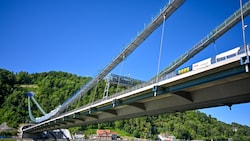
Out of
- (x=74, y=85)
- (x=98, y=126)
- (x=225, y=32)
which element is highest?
(x=74, y=85)

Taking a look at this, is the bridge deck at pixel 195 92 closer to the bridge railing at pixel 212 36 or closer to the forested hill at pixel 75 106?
the bridge railing at pixel 212 36

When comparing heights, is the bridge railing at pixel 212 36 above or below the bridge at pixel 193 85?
above

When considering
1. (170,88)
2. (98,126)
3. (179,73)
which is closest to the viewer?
(179,73)

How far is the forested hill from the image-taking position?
5369 inches

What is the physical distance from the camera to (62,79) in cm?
19525

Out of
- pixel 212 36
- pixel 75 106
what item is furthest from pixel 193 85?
pixel 75 106

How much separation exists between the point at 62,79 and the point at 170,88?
181147mm

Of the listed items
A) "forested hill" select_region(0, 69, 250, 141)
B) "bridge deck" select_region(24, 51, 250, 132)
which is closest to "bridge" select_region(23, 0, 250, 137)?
"bridge deck" select_region(24, 51, 250, 132)

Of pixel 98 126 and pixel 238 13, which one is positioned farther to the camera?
pixel 98 126

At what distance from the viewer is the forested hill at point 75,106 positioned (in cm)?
13638

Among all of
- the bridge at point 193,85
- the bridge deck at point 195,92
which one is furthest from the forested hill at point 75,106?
the bridge deck at point 195,92

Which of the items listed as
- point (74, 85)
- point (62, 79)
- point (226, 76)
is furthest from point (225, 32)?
point (62, 79)

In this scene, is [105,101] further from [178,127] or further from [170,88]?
[178,127]

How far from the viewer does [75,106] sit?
144625 millimetres
